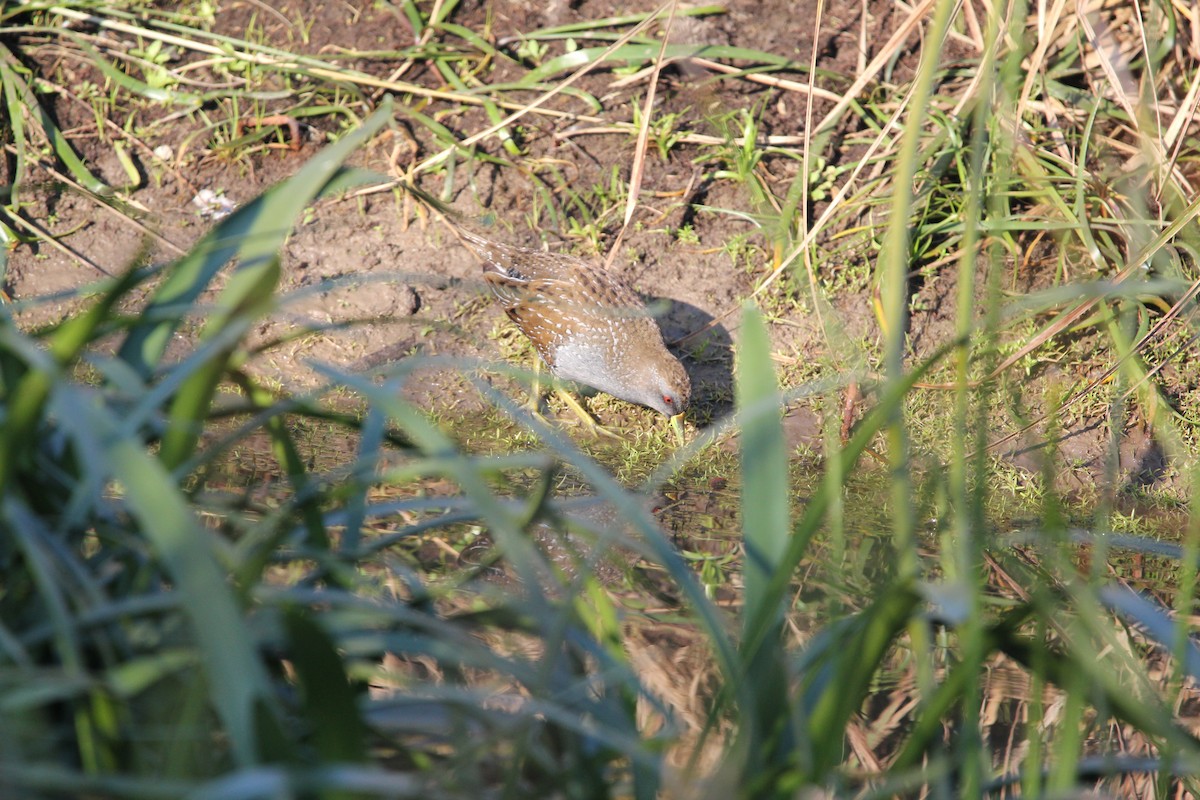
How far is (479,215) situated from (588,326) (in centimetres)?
77

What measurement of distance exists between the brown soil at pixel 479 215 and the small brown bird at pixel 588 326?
21 centimetres

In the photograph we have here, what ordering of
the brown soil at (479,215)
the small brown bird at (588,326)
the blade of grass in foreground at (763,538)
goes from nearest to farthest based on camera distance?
the blade of grass in foreground at (763,538) → the small brown bird at (588,326) → the brown soil at (479,215)

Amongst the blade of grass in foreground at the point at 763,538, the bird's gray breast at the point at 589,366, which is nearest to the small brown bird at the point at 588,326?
the bird's gray breast at the point at 589,366

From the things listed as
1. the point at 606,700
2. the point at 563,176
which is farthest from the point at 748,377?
the point at 563,176

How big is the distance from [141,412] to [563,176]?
12.4 ft

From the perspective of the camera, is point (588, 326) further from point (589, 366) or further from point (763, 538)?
point (763, 538)

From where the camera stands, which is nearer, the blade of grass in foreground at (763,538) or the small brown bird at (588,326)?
the blade of grass in foreground at (763,538)

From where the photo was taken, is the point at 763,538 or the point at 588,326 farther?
the point at 588,326

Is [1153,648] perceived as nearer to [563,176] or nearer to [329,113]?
[563,176]

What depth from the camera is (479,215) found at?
479 centimetres

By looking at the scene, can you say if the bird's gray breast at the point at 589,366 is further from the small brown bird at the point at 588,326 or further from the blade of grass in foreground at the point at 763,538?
the blade of grass in foreground at the point at 763,538

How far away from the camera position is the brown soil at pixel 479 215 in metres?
4.52

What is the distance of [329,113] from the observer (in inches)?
197

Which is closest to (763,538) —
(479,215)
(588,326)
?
(588,326)
